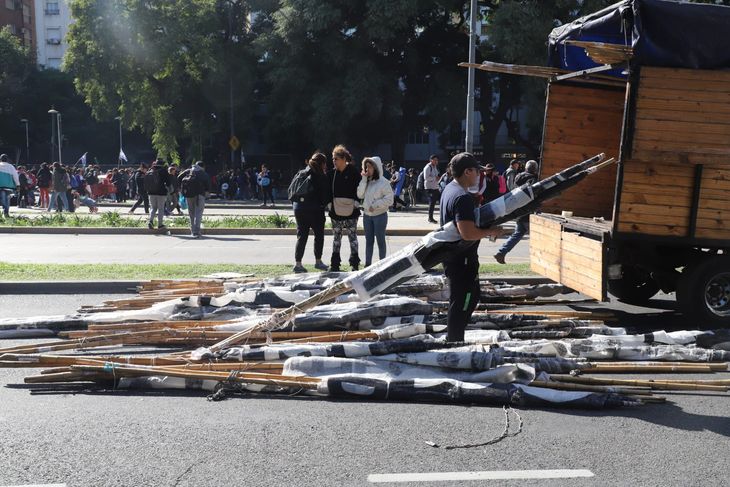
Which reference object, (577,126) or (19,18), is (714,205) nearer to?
(577,126)

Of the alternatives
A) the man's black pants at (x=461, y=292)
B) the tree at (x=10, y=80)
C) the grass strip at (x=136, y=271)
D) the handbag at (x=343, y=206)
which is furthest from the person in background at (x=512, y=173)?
the tree at (x=10, y=80)

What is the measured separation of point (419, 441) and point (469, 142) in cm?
1867

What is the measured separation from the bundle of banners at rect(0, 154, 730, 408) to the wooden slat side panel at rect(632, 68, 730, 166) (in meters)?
0.96

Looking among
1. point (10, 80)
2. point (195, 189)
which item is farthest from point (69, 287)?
point (10, 80)

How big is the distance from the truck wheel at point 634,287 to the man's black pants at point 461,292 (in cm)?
A: 353

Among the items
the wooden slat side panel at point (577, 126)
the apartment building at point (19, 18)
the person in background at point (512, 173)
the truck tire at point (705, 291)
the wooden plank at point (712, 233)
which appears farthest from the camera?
the apartment building at point (19, 18)

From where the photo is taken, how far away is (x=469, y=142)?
899 inches

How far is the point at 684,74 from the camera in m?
7.44

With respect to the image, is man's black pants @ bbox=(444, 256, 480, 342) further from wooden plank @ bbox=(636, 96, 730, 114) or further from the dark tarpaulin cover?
the dark tarpaulin cover

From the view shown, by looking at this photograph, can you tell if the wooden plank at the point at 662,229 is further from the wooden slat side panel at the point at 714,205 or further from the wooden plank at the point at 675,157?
the wooden plank at the point at 675,157

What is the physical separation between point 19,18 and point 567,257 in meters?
87.9

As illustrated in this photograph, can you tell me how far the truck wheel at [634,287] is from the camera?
30.6 ft

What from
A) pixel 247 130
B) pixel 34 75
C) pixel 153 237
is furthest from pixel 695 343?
pixel 34 75

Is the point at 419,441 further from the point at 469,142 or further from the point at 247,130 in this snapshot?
the point at 247,130
